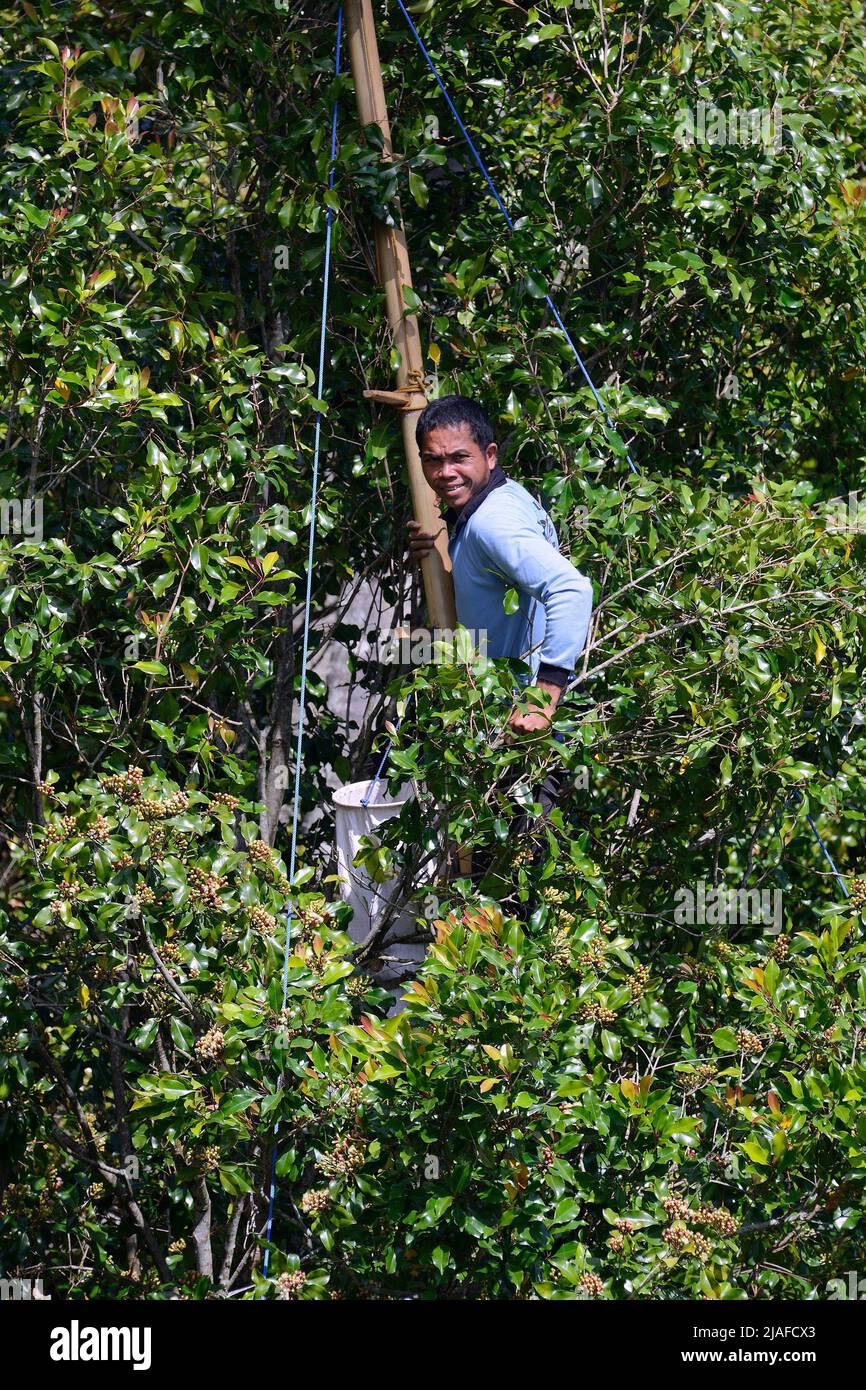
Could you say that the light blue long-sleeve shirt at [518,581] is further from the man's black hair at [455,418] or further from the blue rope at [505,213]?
the blue rope at [505,213]

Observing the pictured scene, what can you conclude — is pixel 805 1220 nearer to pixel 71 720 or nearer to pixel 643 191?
pixel 71 720

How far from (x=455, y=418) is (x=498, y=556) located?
40cm

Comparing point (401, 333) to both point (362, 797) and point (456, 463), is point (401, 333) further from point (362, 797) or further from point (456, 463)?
point (362, 797)

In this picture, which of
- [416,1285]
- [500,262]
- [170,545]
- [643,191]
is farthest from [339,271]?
[416,1285]

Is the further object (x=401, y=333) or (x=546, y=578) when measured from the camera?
(x=401, y=333)

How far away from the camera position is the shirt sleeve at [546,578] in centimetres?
383

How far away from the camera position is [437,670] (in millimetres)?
3605

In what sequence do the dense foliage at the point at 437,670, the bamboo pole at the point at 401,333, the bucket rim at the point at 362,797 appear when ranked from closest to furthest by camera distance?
the dense foliage at the point at 437,670
the bucket rim at the point at 362,797
the bamboo pole at the point at 401,333

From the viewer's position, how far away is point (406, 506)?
471 cm

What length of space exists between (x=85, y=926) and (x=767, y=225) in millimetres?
2815

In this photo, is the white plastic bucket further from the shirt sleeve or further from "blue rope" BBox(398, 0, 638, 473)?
"blue rope" BBox(398, 0, 638, 473)

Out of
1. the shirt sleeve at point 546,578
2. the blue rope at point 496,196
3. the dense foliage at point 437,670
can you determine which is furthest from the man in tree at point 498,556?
the blue rope at point 496,196

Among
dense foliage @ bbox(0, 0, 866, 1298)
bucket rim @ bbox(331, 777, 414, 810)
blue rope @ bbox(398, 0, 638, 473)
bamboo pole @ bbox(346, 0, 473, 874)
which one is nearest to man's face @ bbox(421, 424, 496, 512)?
bamboo pole @ bbox(346, 0, 473, 874)

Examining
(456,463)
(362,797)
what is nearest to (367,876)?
(362,797)
